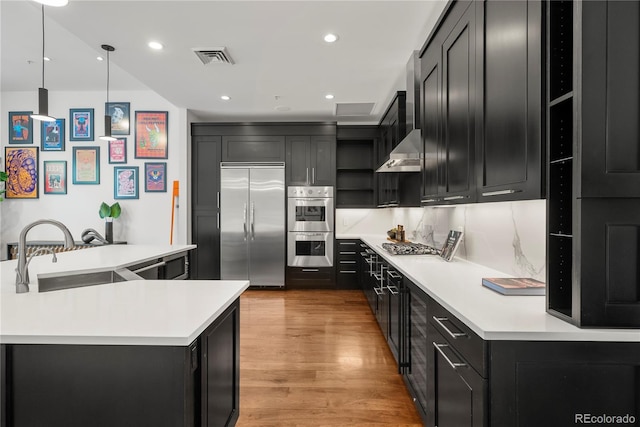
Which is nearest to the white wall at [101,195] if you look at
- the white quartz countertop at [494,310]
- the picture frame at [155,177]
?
the picture frame at [155,177]

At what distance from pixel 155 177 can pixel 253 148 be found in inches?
66.0

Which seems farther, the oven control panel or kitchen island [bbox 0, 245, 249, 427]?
the oven control panel

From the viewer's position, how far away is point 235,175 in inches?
213

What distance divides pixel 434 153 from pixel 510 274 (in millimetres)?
1058

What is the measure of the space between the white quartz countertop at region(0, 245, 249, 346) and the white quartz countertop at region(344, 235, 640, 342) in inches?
41.0


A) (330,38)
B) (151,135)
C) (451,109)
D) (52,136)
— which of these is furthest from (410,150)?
(52,136)

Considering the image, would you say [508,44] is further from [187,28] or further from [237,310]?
[187,28]

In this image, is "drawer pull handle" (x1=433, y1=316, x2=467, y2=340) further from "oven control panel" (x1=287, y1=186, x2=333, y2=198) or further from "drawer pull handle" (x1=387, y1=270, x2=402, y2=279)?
"oven control panel" (x1=287, y1=186, x2=333, y2=198)

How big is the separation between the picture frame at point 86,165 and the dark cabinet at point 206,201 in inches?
61.0

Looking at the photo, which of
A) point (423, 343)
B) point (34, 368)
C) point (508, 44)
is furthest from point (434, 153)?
point (34, 368)

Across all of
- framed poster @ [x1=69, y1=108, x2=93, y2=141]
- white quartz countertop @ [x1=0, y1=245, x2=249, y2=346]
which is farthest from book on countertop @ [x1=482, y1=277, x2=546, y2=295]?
framed poster @ [x1=69, y1=108, x2=93, y2=141]

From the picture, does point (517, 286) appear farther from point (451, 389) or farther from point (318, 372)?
point (318, 372)

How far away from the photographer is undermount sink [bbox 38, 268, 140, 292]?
2068mm

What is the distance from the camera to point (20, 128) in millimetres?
5363
